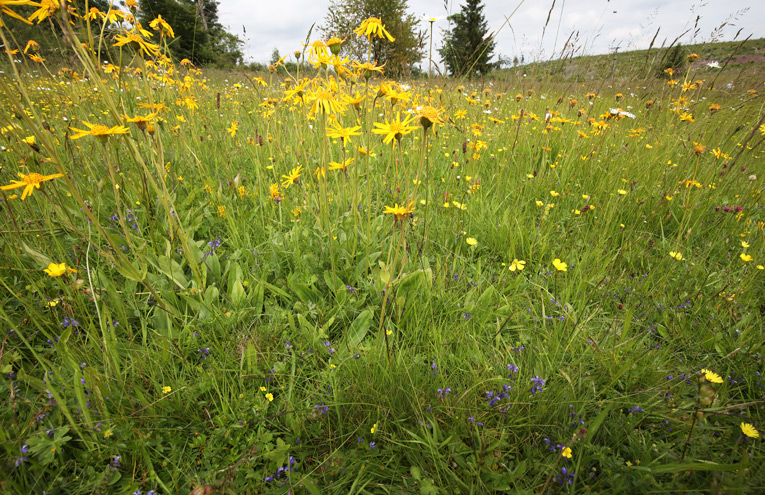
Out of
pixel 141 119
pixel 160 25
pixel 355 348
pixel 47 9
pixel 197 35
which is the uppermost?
pixel 197 35

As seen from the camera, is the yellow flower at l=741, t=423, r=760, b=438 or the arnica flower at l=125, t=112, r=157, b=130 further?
the arnica flower at l=125, t=112, r=157, b=130

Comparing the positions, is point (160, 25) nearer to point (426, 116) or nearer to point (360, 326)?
point (426, 116)

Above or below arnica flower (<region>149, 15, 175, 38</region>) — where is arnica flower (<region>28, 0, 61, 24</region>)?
below

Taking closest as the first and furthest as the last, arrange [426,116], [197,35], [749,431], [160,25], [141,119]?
[749,431], [426,116], [141,119], [160,25], [197,35]

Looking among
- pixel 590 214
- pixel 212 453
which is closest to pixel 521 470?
pixel 212 453

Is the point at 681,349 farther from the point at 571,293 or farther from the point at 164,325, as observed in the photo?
the point at 164,325

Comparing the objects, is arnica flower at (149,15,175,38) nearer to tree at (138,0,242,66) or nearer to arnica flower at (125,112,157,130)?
tree at (138,0,242,66)

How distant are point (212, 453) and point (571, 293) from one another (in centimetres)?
160

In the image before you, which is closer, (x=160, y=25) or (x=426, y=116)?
(x=426, y=116)

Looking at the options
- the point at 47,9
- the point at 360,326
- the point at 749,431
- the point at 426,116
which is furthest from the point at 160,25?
the point at 749,431

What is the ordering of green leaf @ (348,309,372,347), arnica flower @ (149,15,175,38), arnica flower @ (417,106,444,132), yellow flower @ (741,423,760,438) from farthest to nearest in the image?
1. arnica flower @ (149,15,175,38)
2. green leaf @ (348,309,372,347)
3. arnica flower @ (417,106,444,132)
4. yellow flower @ (741,423,760,438)

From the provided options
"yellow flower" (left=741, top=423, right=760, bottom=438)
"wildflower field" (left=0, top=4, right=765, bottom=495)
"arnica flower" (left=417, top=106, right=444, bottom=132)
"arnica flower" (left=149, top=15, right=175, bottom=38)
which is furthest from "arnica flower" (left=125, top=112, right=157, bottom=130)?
"yellow flower" (left=741, top=423, right=760, bottom=438)

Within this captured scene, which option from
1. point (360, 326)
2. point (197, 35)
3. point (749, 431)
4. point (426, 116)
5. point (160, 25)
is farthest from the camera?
point (197, 35)

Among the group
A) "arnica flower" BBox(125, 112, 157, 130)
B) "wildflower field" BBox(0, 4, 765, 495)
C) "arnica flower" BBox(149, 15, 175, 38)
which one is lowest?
"wildflower field" BBox(0, 4, 765, 495)
